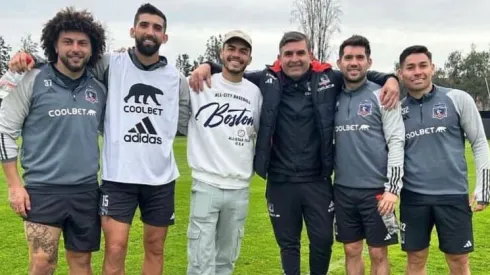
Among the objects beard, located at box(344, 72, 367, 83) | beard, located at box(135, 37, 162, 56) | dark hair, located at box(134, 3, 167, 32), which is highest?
dark hair, located at box(134, 3, 167, 32)

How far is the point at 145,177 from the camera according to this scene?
4.62 meters

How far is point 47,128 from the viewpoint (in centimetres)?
435

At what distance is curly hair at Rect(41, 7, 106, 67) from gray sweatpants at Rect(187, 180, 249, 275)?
1556 mm

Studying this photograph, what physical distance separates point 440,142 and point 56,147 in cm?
335

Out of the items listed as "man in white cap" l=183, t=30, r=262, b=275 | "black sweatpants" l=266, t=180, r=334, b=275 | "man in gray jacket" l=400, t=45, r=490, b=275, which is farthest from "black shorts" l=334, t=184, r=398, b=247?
"man in white cap" l=183, t=30, r=262, b=275

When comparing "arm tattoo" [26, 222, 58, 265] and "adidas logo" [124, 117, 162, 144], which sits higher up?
"adidas logo" [124, 117, 162, 144]

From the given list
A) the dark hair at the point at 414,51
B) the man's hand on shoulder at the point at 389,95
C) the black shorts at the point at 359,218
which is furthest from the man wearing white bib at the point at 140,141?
the dark hair at the point at 414,51

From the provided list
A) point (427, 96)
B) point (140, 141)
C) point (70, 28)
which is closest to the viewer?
point (70, 28)

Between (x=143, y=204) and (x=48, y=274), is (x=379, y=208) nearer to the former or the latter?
(x=143, y=204)

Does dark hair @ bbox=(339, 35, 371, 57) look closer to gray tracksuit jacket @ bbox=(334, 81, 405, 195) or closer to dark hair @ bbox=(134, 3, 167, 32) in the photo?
gray tracksuit jacket @ bbox=(334, 81, 405, 195)

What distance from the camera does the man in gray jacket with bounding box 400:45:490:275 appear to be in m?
4.76

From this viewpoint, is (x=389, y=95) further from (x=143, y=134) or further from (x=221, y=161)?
(x=143, y=134)

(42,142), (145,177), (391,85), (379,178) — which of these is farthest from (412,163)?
(42,142)

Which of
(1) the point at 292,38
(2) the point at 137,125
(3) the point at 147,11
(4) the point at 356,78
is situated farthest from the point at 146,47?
(4) the point at 356,78
